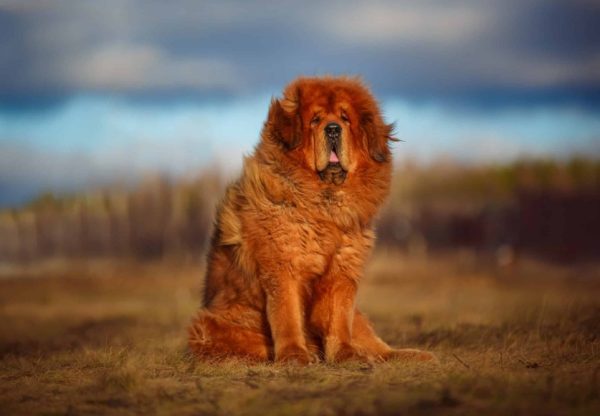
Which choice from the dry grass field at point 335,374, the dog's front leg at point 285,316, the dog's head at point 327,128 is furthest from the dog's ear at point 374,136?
the dry grass field at point 335,374

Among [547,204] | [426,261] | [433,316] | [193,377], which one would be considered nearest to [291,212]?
[193,377]

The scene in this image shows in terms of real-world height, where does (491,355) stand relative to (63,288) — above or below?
above

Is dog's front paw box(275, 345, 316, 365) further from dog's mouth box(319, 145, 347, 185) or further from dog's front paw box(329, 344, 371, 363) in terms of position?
dog's mouth box(319, 145, 347, 185)

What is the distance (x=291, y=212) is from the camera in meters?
6.82

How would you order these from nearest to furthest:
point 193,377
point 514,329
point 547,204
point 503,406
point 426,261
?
point 503,406
point 193,377
point 514,329
point 426,261
point 547,204

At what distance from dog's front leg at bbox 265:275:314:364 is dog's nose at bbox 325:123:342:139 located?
4.47ft

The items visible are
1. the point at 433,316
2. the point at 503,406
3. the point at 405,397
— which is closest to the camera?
the point at 503,406

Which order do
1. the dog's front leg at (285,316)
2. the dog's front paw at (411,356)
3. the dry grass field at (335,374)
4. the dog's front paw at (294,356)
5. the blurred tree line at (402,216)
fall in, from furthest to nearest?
the blurred tree line at (402,216) < the dog's front paw at (411,356) < the dog's front leg at (285,316) < the dog's front paw at (294,356) < the dry grass field at (335,374)

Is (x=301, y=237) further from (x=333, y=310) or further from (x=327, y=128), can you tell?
(x=327, y=128)

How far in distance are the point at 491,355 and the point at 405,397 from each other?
233cm

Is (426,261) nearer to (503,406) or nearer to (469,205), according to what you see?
(469,205)

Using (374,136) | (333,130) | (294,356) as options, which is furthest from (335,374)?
(374,136)

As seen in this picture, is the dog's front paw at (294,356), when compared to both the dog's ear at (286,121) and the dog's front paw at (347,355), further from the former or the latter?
the dog's ear at (286,121)

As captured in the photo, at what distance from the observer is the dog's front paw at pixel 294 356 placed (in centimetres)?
641
